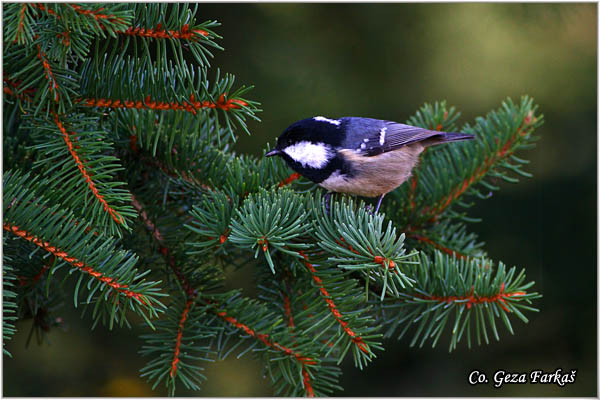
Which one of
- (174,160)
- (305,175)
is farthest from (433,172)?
(174,160)

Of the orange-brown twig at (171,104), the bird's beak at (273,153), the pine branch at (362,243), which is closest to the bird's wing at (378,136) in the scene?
the bird's beak at (273,153)

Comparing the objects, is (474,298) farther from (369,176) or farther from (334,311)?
(369,176)

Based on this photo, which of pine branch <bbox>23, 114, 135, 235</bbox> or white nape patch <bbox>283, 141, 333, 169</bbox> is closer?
pine branch <bbox>23, 114, 135, 235</bbox>

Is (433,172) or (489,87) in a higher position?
(489,87)

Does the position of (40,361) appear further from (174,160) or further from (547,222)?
(547,222)

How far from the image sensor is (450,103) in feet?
7.16

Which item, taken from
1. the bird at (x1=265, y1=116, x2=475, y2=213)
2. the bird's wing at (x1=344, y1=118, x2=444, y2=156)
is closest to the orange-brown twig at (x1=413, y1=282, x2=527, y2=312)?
the bird at (x1=265, y1=116, x2=475, y2=213)

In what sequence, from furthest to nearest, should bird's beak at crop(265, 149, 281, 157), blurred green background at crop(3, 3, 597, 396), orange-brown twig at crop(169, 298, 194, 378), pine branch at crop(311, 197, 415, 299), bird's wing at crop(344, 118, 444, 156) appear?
blurred green background at crop(3, 3, 597, 396)
bird's wing at crop(344, 118, 444, 156)
bird's beak at crop(265, 149, 281, 157)
orange-brown twig at crop(169, 298, 194, 378)
pine branch at crop(311, 197, 415, 299)

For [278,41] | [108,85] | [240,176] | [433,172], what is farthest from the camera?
[278,41]

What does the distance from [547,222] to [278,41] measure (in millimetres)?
1098

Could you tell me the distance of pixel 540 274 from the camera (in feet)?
6.35

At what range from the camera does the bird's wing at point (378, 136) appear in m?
1.58

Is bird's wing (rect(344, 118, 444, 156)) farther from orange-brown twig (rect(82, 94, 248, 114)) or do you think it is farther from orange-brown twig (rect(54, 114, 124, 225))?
orange-brown twig (rect(54, 114, 124, 225))

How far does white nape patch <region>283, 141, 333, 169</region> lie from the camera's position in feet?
4.49
